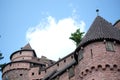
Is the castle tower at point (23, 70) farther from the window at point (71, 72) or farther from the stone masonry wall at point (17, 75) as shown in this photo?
the window at point (71, 72)

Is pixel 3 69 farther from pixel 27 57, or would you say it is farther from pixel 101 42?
pixel 101 42

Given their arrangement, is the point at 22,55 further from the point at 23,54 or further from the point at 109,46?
the point at 109,46

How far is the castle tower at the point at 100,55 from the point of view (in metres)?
26.5

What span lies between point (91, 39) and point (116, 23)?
10.9 meters

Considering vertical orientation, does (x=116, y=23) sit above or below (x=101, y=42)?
above

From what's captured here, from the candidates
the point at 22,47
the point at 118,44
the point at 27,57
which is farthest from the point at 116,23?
the point at 22,47

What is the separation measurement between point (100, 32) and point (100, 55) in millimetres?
3067

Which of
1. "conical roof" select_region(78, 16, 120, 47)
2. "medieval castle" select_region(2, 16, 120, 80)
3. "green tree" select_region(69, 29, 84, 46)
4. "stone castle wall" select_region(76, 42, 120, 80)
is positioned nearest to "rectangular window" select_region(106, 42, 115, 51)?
"medieval castle" select_region(2, 16, 120, 80)

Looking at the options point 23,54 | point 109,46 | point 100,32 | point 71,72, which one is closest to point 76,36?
point 23,54

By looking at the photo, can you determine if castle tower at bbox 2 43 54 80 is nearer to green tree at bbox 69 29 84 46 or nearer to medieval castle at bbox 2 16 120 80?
green tree at bbox 69 29 84 46

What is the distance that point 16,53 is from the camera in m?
55.4

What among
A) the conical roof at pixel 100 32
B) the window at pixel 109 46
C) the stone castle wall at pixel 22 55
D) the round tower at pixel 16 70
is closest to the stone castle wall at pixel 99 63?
the window at pixel 109 46

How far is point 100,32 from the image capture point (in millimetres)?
29312

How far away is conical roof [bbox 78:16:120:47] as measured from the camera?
2845 centimetres
